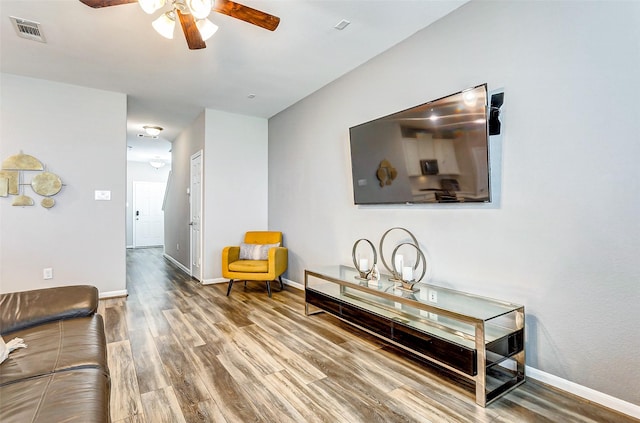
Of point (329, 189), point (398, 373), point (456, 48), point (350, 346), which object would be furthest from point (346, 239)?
point (456, 48)

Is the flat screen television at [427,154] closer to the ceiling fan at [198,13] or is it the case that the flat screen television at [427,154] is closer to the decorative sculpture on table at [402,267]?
the decorative sculpture on table at [402,267]

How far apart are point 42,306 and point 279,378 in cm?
147

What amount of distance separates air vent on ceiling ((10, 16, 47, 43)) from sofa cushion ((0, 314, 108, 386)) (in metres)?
2.52

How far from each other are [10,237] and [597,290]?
17.8ft

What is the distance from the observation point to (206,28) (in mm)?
2176

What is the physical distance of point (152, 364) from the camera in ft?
7.57

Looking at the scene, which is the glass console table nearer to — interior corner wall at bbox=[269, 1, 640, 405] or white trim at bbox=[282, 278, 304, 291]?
interior corner wall at bbox=[269, 1, 640, 405]

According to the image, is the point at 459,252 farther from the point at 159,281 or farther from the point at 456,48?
the point at 159,281

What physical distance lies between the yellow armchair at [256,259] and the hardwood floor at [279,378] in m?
0.69

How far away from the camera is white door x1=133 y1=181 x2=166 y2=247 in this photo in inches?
365

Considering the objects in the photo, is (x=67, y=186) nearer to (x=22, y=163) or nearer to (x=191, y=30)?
(x=22, y=163)

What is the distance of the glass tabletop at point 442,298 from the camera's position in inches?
78.2

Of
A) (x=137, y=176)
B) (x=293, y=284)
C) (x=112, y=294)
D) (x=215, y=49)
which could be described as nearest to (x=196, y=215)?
(x=112, y=294)

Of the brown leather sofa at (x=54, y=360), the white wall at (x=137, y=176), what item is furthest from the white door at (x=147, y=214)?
the brown leather sofa at (x=54, y=360)
